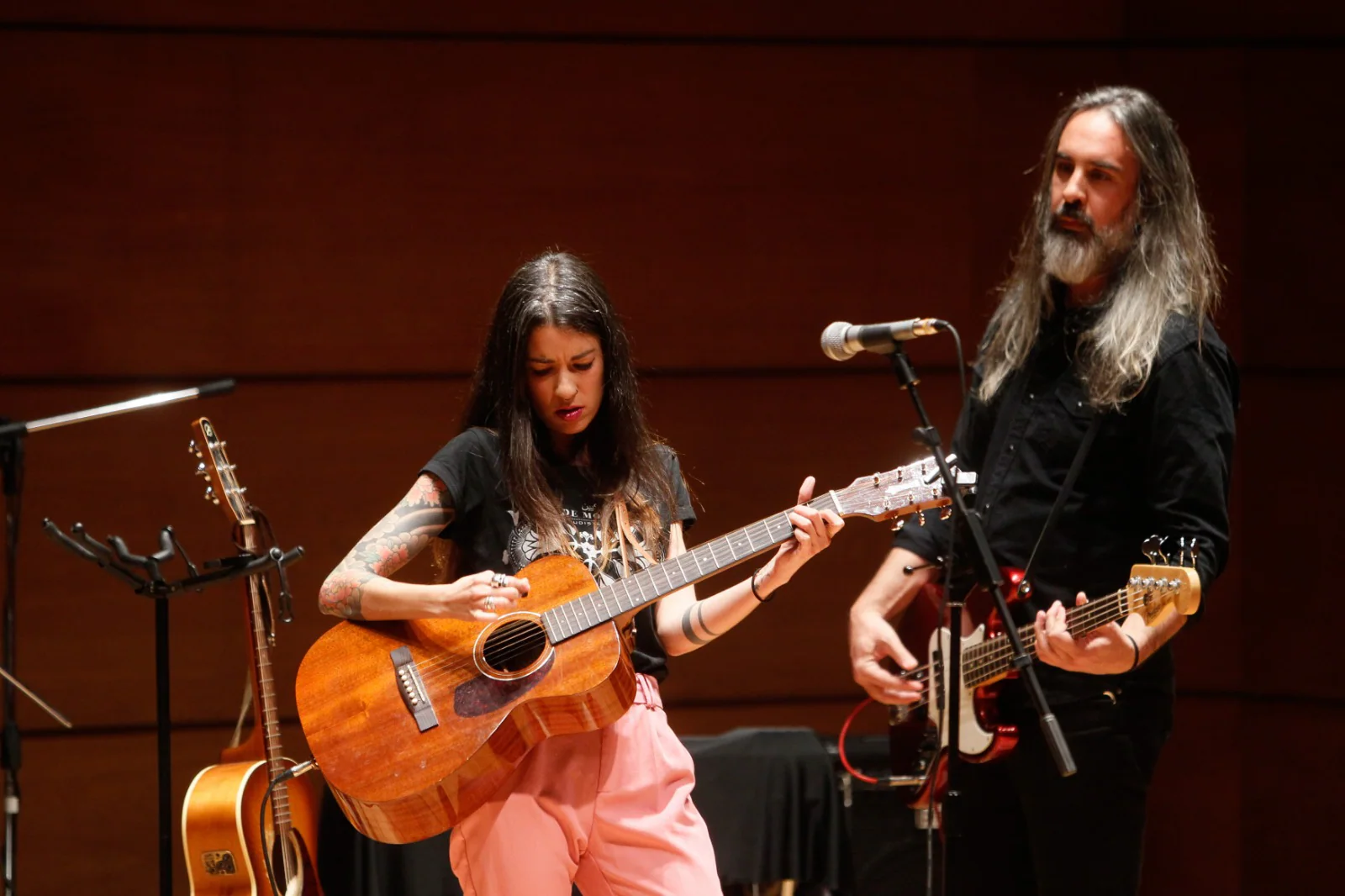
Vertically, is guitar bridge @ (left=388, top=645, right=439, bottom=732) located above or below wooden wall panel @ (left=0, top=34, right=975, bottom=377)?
below

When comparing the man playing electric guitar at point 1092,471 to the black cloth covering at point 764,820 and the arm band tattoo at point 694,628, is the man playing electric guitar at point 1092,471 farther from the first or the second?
the black cloth covering at point 764,820

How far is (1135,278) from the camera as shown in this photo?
8.33 feet

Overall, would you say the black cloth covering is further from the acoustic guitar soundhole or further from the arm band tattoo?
the acoustic guitar soundhole

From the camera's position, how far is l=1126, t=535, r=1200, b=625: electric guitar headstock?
2227 millimetres

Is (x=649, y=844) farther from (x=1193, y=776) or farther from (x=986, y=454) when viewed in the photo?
Answer: (x=1193, y=776)

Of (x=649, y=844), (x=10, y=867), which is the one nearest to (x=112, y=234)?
(x=10, y=867)

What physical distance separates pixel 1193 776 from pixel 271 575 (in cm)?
280

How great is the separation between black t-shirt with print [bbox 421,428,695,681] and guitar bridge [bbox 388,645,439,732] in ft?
0.62

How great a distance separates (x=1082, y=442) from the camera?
2463 millimetres

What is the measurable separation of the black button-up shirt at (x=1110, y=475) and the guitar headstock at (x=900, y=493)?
12.2 inches

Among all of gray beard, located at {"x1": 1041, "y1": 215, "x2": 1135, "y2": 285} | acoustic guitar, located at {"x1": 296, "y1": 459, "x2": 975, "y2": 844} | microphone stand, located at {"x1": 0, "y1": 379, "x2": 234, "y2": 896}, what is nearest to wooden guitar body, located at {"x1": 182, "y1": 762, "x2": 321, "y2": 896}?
microphone stand, located at {"x1": 0, "y1": 379, "x2": 234, "y2": 896}

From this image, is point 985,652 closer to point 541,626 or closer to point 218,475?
point 541,626

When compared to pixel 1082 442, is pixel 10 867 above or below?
below

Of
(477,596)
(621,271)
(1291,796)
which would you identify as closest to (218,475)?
(477,596)
